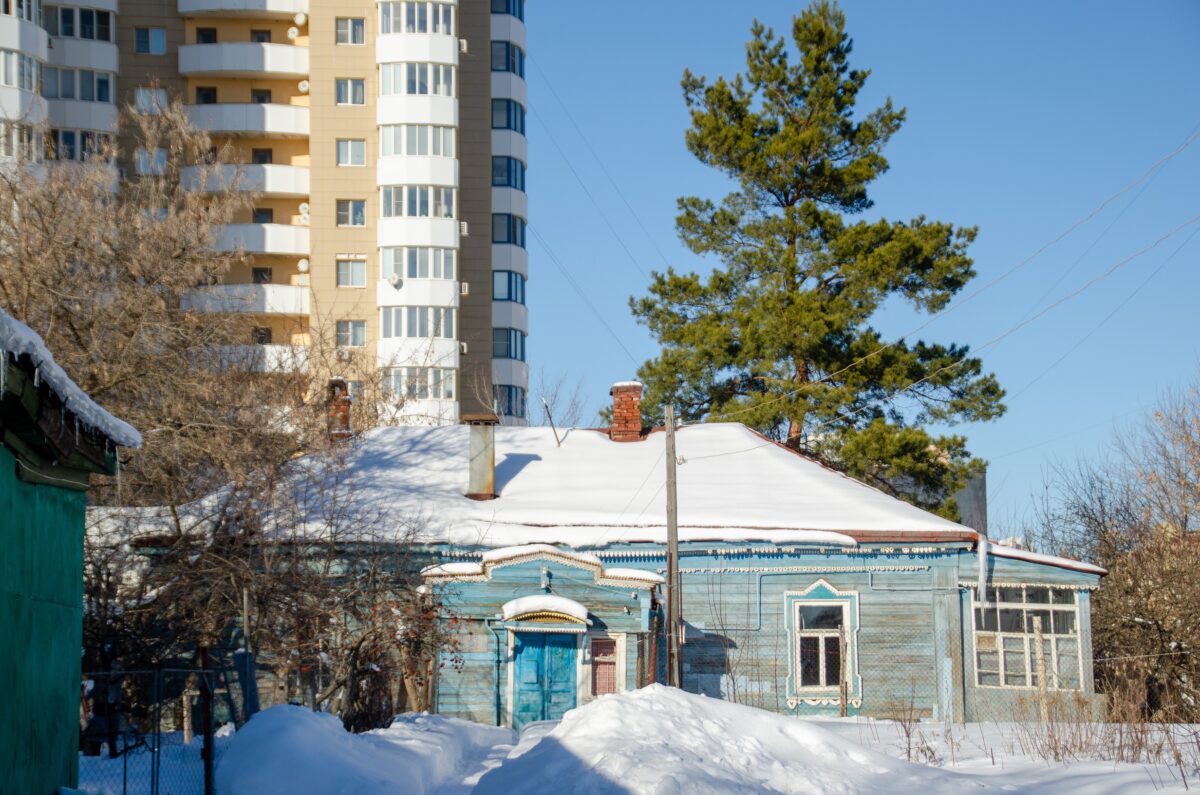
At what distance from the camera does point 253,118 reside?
5234 cm

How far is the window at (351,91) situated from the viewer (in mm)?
52438

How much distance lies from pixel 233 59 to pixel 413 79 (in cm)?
730

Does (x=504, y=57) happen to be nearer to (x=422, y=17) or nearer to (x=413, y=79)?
(x=422, y=17)

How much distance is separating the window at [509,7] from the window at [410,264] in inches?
469

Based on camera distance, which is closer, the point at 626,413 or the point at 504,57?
the point at 626,413

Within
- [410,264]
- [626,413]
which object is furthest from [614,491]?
[410,264]

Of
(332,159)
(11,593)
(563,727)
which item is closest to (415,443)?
(563,727)

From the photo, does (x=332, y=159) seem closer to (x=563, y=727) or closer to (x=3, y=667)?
(x=563, y=727)

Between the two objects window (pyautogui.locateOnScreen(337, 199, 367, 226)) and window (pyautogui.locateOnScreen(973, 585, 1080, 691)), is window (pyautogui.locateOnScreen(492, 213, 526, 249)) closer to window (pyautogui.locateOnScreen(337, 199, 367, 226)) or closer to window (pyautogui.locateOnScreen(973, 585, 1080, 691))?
window (pyautogui.locateOnScreen(337, 199, 367, 226))

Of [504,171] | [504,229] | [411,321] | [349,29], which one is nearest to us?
[411,321]

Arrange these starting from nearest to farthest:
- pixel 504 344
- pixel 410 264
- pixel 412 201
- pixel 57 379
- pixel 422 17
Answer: pixel 57 379, pixel 410 264, pixel 412 201, pixel 422 17, pixel 504 344

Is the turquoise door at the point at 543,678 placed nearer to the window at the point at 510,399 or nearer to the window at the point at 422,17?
the window at the point at 510,399

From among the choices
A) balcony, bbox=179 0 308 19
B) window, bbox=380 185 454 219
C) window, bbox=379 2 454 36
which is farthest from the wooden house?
balcony, bbox=179 0 308 19

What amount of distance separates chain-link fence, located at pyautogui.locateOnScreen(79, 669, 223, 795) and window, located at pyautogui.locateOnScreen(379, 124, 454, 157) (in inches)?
1219
